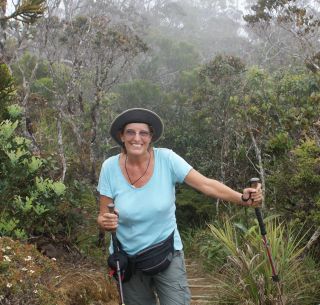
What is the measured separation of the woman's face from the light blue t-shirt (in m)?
0.11

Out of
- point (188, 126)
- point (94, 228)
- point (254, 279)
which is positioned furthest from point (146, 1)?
point (254, 279)

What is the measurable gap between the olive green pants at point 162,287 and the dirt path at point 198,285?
6.97 feet

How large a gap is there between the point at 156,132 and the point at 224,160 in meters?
7.31

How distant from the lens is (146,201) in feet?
9.62

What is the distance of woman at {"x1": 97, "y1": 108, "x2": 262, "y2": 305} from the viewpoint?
2.96 metres

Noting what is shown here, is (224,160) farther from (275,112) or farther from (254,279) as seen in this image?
(254,279)

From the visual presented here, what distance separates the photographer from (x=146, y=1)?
41.0 m

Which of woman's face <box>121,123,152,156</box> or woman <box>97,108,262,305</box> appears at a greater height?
woman's face <box>121,123,152,156</box>

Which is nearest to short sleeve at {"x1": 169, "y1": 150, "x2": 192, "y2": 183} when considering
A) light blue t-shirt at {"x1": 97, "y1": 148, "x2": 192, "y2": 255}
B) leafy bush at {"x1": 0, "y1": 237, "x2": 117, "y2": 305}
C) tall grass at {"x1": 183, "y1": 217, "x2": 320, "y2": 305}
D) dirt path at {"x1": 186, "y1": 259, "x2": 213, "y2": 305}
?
light blue t-shirt at {"x1": 97, "y1": 148, "x2": 192, "y2": 255}

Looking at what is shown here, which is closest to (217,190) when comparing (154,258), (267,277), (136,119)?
(154,258)

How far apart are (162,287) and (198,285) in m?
3.52

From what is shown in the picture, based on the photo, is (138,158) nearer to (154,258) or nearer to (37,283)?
(154,258)

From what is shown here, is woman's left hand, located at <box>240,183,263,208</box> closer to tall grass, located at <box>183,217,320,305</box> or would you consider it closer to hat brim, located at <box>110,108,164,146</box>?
hat brim, located at <box>110,108,164,146</box>

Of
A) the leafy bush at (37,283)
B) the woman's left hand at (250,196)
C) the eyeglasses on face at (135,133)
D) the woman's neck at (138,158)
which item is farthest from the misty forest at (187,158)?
the woman's left hand at (250,196)
